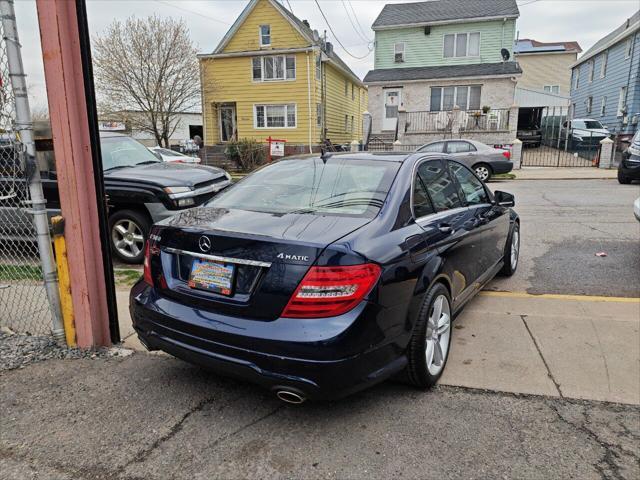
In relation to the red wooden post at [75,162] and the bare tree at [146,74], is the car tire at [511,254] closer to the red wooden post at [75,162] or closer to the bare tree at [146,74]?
the red wooden post at [75,162]

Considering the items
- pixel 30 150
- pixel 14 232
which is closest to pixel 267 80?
pixel 14 232

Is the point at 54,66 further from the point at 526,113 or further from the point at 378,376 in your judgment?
the point at 526,113

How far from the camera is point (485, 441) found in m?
2.66

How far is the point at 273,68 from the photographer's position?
83.4ft

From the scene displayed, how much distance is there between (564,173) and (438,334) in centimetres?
1750

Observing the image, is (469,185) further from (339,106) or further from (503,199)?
(339,106)

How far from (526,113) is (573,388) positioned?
32346mm

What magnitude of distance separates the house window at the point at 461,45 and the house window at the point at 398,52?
231 centimetres

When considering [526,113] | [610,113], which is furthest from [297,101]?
[610,113]

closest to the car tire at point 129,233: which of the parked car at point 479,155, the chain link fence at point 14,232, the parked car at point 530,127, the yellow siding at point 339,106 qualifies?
the chain link fence at point 14,232

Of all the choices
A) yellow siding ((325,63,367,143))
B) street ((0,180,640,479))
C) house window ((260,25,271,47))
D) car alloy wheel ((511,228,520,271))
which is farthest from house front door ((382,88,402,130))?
street ((0,180,640,479))

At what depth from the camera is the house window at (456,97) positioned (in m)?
25.1

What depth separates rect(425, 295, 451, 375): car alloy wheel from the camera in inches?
124

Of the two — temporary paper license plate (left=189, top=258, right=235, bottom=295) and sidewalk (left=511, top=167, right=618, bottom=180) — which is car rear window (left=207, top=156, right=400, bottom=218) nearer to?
temporary paper license plate (left=189, top=258, right=235, bottom=295)
